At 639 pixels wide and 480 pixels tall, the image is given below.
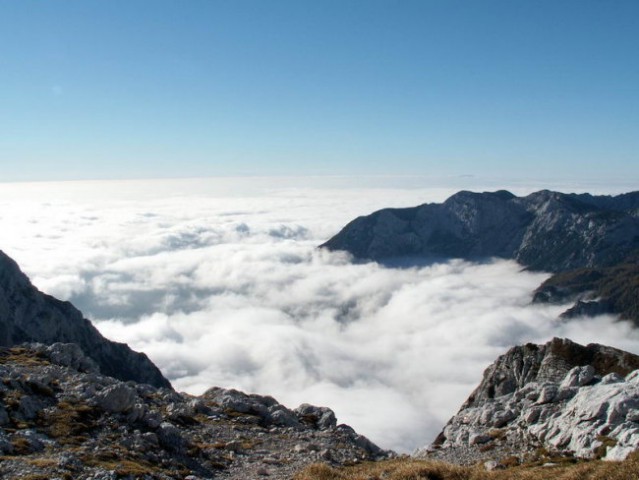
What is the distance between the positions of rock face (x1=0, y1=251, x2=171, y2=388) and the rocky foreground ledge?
225 ft

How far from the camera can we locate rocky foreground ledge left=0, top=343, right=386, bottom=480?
34406 millimetres

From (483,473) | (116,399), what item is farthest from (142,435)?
(483,473)

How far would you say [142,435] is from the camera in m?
43.0

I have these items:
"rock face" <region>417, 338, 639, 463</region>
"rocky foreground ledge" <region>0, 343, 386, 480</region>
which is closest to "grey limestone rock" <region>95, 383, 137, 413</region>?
"rocky foreground ledge" <region>0, 343, 386, 480</region>

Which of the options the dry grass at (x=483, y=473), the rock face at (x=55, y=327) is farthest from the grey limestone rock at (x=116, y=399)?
the rock face at (x=55, y=327)

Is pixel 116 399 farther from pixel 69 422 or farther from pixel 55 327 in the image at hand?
pixel 55 327

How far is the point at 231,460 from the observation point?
44.6 metres

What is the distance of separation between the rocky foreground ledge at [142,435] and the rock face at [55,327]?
68541mm

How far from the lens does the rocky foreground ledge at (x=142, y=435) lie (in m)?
34.4

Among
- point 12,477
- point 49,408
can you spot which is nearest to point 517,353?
point 49,408

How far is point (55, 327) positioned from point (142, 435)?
375 feet

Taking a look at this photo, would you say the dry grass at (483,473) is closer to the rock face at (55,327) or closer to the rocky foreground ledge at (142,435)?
the rocky foreground ledge at (142,435)

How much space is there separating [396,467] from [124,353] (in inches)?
4878

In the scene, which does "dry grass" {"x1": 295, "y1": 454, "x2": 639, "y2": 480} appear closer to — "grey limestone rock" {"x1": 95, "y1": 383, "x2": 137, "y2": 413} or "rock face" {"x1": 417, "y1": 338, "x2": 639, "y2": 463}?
"rock face" {"x1": 417, "y1": 338, "x2": 639, "y2": 463}
